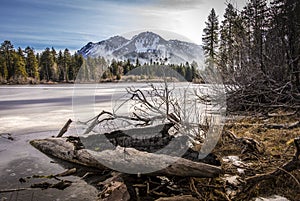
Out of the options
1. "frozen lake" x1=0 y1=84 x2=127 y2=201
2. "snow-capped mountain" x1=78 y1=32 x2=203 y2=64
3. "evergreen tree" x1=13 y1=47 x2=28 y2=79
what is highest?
"evergreen tree" x1=13 y1=47 x2=28 y2=79

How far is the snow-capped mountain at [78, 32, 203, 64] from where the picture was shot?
468cm

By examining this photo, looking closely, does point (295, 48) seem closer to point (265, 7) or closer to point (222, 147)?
point (265, 7)

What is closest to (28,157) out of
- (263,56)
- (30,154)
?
(30,154)

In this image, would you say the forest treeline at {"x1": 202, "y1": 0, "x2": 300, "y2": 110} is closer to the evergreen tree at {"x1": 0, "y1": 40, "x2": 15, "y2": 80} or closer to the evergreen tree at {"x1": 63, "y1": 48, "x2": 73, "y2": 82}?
the evergreen tree at {"x1": 63, "y1": 48, "x2": 73, "y2": 82}

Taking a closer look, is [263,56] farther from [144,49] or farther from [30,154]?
[30,154]

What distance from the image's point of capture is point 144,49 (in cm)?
495

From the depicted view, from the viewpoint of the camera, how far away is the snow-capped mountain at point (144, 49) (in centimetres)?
468

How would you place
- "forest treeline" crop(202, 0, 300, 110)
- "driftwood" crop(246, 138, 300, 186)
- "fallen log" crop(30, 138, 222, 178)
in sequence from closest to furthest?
"driftwood" crop(246, 138, 300, 186) < "fallen log" crop(30, 138, 222, 178) < "forest treeline" crop(202, 0, 300, 110)

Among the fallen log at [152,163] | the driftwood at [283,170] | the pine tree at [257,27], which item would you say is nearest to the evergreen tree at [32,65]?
the pine tree at [257,27]

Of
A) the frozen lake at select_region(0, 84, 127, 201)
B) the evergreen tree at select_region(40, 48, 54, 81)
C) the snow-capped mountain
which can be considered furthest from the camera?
the evergreen tree at select_region(40, 48, 54, 81)

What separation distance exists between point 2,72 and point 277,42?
46.0 m

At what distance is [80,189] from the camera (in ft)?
12.1

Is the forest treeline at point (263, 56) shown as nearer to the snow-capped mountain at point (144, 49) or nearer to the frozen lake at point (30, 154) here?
the snow-capped mountain at point (144, 49)

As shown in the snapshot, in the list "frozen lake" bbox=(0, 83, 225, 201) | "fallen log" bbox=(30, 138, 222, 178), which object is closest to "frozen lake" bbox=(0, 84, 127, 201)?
"frozen lake" bbox=(0, 83, 225, 201)
